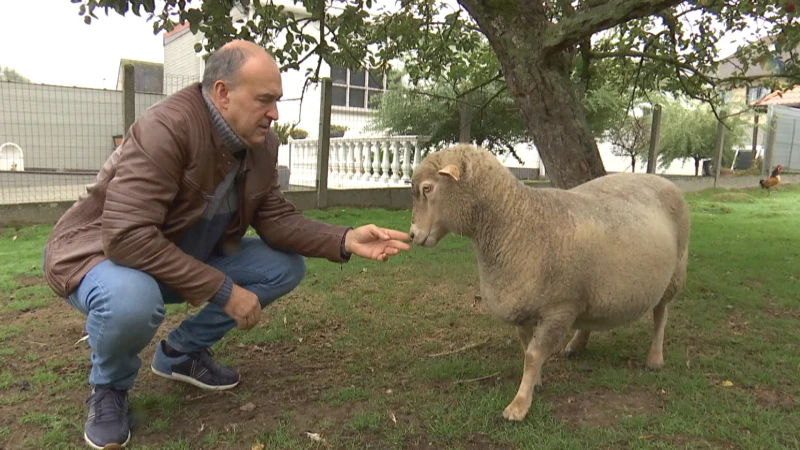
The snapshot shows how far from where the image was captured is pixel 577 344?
3.46m

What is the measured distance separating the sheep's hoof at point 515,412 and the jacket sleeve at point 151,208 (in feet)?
4.50

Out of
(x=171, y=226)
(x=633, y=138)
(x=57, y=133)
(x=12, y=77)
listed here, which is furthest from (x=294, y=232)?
(x=633, y=138)

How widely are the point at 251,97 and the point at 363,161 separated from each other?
837 centimetres

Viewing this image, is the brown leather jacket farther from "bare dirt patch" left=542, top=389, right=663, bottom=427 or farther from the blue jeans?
"bare dirt patch" left=542, top=389, right=663, bottom=427

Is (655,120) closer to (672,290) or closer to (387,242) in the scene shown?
(672,290)

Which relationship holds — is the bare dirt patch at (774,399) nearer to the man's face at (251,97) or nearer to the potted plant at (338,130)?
the man's face at (251,97)

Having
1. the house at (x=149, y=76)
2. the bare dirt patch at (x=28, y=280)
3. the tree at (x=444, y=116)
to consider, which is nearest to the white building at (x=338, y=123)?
the house at (x=149, y=76)

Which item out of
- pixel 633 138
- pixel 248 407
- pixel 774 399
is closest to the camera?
pixel 248 407

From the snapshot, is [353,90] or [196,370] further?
[353,90]

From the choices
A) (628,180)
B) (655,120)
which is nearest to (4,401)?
(628,180)

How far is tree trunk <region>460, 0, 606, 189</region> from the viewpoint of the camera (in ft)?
13.4

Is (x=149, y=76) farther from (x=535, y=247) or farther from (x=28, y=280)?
(x=535, y=247)

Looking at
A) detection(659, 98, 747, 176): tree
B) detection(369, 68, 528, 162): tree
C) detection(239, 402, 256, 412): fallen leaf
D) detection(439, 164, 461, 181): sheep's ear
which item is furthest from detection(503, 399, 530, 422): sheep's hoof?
detection(659, 98, 747, 176): tree

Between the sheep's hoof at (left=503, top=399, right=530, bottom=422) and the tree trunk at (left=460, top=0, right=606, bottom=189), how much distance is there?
2.11 metres
